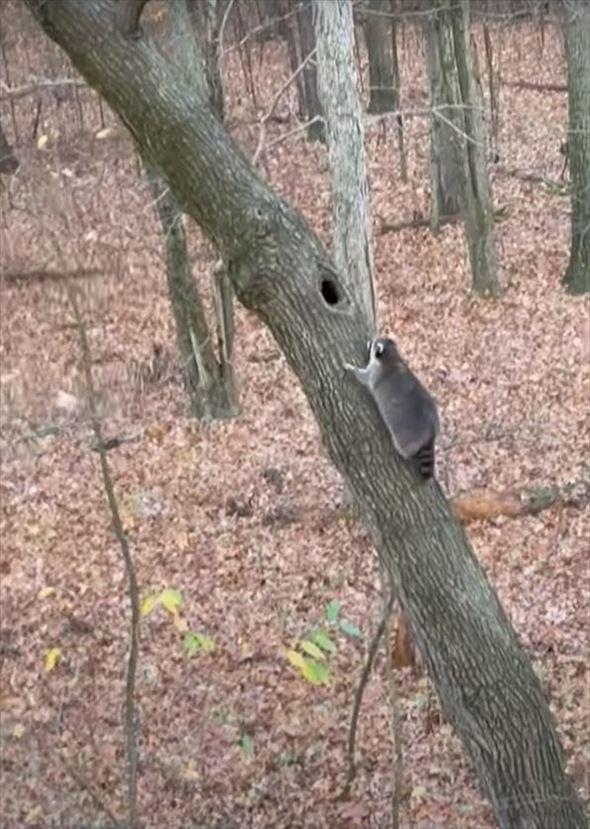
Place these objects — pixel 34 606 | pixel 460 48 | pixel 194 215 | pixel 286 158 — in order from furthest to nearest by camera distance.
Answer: pixel 286 158
pixel 460 48
pixel 34 606
pixel 194 215

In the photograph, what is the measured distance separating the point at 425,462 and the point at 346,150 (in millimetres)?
6226

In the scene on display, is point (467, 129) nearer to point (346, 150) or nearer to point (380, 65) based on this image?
point (346, 150)

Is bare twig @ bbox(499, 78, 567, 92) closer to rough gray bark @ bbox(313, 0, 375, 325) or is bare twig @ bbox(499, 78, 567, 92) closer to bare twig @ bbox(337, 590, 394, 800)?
rough gray bark @ bbox(313, 0, 375, 325)

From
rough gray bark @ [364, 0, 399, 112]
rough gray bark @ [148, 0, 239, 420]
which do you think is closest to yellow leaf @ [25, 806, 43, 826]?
rough gray bark @ [148, 0, 239, 420]

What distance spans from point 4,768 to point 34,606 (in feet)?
7.37

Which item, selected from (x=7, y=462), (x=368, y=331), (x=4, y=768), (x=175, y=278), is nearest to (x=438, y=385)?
(x=175, y=278)

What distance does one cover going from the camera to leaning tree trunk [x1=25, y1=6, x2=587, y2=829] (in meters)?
5.12

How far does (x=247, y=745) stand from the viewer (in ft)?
28.7

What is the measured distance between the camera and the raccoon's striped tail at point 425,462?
5535 millimetres

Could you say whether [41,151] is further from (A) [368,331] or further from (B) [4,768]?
(A) [368,331]

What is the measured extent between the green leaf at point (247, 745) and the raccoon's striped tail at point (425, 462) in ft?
12.7

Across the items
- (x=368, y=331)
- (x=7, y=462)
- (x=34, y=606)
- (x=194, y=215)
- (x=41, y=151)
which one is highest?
(x=41, y=151)

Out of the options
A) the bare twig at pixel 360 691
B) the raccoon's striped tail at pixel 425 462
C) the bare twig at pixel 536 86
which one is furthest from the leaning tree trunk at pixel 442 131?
the raccoon's striped tail at pixel 425 462

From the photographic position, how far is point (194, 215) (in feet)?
17.6
